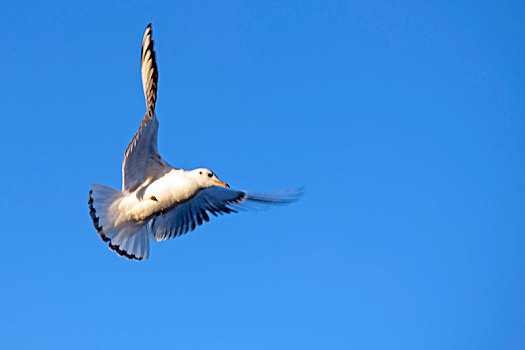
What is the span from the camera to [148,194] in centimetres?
798

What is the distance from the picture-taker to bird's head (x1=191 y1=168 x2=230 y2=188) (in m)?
8.19

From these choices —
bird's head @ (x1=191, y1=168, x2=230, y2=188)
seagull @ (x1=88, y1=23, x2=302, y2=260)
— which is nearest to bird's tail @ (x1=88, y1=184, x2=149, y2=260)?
seagull @ (x1=88, y1=23, x2=302, y2=260)

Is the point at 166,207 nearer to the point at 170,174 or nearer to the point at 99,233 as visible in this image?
the point at 170,174

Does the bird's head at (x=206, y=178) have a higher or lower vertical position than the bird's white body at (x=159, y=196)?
higher

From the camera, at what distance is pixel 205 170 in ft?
27.1

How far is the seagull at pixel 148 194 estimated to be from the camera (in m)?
7.66

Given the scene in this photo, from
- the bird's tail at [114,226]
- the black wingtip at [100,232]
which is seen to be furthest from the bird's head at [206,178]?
the black wingtip at [100,232]

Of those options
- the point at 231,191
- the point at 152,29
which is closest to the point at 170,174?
the point at 231,191

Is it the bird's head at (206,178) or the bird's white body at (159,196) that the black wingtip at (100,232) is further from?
the bird's head at (206,178)

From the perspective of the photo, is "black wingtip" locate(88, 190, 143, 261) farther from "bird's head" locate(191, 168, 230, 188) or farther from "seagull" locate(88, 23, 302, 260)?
"bird's head" locate(191, 168, 230, 188)

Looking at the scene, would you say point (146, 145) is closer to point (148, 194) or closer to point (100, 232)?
point (148, 194)

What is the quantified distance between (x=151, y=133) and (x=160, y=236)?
2.08 meters

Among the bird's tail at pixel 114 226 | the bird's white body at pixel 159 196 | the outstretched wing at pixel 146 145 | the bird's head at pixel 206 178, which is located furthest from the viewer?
the bird's tail at pixel 114 226

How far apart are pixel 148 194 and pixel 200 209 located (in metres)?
1.30
